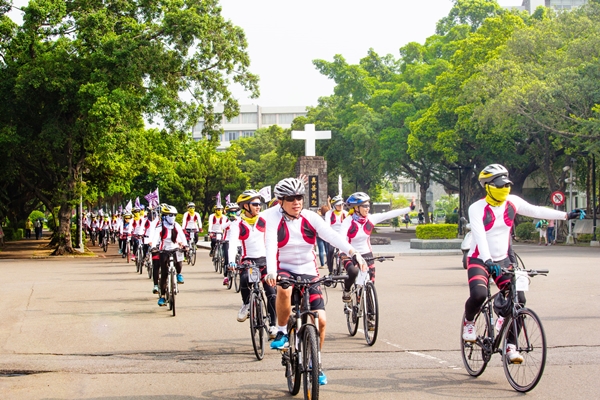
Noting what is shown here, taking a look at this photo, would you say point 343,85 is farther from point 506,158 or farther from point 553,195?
point 553,195

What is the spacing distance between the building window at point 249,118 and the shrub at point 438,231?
11616cm

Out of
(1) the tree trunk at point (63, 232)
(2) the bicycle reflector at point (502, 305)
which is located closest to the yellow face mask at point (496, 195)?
(2) the bicycle reflector at point (502, 305)

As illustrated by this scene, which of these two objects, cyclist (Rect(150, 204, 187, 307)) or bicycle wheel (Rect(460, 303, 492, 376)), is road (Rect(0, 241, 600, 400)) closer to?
bicycle wheel (Rect(460, 303, 492, 376))

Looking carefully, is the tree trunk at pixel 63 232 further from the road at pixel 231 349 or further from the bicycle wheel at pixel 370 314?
the bicycle wheel at pixel 370 314

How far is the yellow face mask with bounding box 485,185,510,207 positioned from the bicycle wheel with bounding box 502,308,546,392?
3.92ft

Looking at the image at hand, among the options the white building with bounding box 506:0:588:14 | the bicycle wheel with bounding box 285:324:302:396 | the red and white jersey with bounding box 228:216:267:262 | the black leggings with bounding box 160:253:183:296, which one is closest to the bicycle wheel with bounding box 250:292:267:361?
the bicycle wheel with bounding box 285:324:302:396

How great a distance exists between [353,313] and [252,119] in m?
139

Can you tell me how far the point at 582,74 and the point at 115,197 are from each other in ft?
153

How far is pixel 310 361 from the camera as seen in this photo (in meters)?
6.30

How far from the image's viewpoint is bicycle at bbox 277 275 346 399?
6.21 m

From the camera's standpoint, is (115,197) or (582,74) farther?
(115,197)

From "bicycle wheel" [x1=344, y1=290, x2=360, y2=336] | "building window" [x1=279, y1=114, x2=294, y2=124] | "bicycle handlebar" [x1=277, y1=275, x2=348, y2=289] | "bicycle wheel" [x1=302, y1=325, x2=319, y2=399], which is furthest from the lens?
"building window" [x1=279, y1=114, x2=294, y2=124]

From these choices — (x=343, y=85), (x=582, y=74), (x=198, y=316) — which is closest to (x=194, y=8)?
(x=582, y=74)

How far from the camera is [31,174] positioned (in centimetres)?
4653
